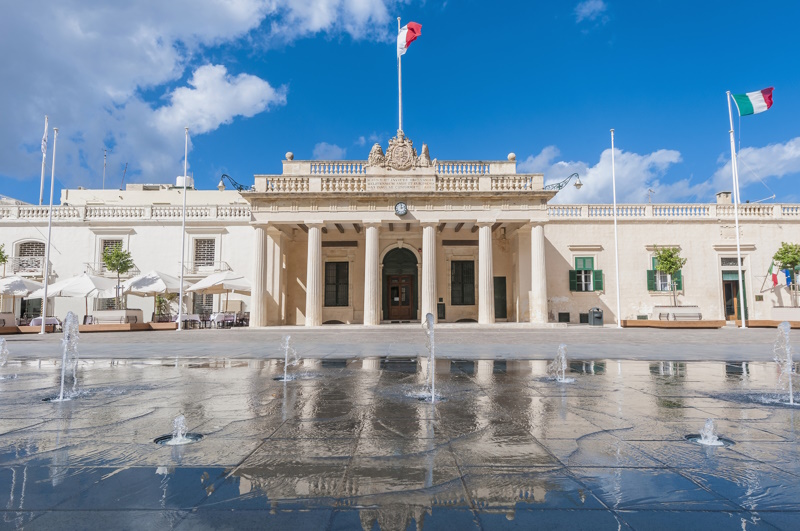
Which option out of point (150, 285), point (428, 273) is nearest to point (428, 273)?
point (428, 273)

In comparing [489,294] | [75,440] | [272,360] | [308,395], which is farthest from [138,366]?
[489,294]

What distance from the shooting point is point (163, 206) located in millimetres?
28031

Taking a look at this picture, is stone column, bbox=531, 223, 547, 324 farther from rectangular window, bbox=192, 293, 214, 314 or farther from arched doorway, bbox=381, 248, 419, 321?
rectangular window, bbox=192, 293, 214, 314

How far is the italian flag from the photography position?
73.6ft

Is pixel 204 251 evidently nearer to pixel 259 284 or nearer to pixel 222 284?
pixel 222 284

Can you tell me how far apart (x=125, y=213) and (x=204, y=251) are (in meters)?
5.31

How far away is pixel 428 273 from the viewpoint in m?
22.5

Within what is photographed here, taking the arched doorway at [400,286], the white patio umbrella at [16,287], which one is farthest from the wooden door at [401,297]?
the white patio umbrella at [16,287]

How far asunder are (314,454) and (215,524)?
1.05m

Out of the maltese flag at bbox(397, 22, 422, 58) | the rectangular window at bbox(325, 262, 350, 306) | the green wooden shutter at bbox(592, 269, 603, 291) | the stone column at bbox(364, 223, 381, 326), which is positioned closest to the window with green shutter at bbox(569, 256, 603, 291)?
the green wooden shutter at bbox(592, 269, 603, 291)

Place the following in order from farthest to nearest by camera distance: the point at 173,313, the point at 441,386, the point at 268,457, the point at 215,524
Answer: the point at 173,313, the point at 441,386, the point at 268,457, the point at 215,524

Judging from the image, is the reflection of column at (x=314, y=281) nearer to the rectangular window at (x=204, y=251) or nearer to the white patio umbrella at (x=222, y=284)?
the white patio umbrella at (x=222, y=284)

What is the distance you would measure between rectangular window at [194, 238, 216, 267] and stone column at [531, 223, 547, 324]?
1817cm

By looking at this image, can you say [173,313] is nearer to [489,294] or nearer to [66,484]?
[489,294]
